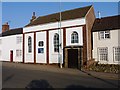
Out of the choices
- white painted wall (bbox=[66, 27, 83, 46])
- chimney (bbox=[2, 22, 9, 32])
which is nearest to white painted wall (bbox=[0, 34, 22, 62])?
chimney (bbox=[2, 22, 9, 32])

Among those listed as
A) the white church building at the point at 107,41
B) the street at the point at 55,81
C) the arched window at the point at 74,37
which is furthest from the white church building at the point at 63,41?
the street at the point at 55,81

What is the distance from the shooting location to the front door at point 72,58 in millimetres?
28281

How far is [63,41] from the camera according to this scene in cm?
2972

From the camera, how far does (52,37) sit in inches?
1233

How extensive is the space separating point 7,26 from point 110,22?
Answer: 29204 mm

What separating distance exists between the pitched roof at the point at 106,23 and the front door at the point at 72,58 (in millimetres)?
4111

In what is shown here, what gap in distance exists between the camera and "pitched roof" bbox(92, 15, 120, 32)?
2787 cm

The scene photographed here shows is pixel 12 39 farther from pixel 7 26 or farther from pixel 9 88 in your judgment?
pixel 9 88

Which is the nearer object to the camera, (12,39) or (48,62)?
(48,62)

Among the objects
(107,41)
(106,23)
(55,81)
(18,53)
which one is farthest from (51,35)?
(55,81)

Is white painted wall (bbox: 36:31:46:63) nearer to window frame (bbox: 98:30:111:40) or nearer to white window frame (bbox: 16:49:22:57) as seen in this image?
white window frame (bbox: 16:49:22:57)

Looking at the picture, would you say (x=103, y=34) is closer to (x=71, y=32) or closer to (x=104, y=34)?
(x=104, y=34)

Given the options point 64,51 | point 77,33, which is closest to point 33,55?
point 64,51

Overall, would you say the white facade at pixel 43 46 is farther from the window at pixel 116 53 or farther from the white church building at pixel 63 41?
the window at pixel 116 53
